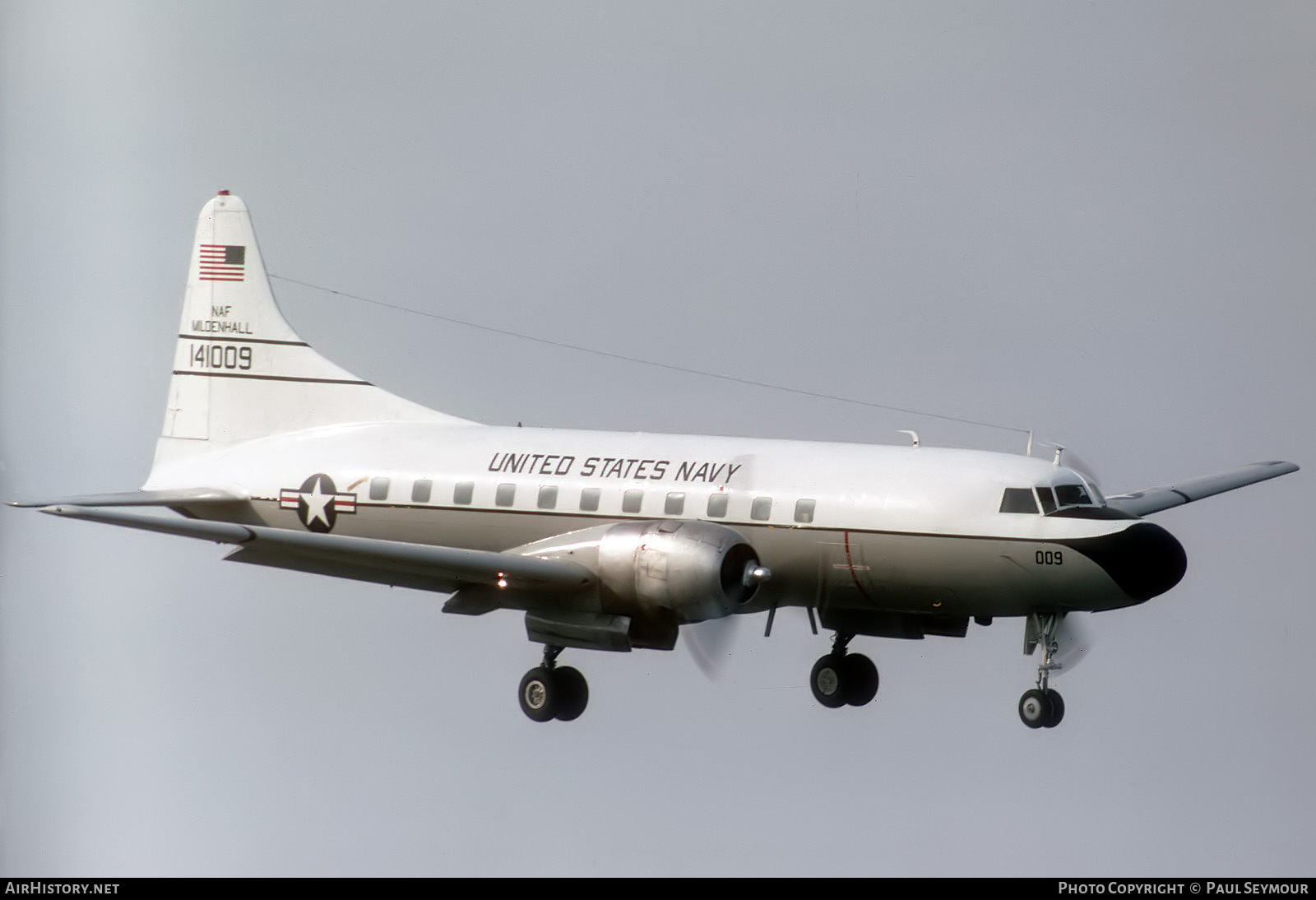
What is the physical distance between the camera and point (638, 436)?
31.0 meters

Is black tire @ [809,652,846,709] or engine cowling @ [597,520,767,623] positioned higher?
engine cowling @ [597,520,767,623]

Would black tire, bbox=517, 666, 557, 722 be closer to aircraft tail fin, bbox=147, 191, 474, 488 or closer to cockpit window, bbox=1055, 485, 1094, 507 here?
aircraft tail fin, bbox=147, 191, 474, 488

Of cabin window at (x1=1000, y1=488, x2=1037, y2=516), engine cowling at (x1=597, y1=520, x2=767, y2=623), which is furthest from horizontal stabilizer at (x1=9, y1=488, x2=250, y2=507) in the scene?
cabin window at (x1=1000, y1=488, x2=1037, y2=516)

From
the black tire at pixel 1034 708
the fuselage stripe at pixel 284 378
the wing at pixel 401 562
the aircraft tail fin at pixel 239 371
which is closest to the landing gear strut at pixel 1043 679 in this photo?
the black tire at pixel 1034 708

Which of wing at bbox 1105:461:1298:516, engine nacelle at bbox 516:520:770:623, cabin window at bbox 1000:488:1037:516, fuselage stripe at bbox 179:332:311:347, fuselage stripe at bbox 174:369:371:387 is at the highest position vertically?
fuselage stripe at bbox 179:332:311:347

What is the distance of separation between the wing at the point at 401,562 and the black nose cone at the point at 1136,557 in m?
Result: 7.30

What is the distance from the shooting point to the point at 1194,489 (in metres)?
33.6

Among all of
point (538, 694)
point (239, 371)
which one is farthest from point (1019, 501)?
point (239, 371)

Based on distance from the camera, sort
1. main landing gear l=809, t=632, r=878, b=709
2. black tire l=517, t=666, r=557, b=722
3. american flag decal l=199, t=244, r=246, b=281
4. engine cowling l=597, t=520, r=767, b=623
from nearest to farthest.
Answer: engine cowling l=597, t=520, r=767, b=623 → black tire l=517, t=666, r=557, b=722 → main landing gear l=809, t=632, r=878, b=709 → american flag decal l=199, t=244, r=246, b=281

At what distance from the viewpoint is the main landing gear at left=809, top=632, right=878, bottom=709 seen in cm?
3194

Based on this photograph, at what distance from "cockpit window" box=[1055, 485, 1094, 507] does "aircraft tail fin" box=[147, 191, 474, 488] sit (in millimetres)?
10733

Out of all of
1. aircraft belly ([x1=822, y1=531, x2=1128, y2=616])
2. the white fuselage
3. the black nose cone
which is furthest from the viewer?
the white fuselage

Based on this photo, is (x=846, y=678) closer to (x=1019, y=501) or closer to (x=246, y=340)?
(x=1019, y=501)

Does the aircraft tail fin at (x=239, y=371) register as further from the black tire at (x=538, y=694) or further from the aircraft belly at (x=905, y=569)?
the black tire at (x=538, y=694)
